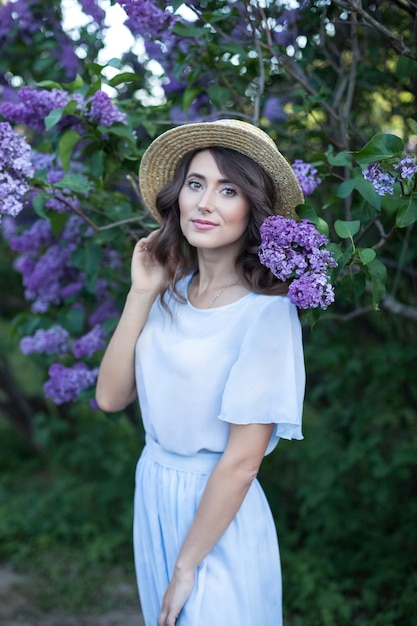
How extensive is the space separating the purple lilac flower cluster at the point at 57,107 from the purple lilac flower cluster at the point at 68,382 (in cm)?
81

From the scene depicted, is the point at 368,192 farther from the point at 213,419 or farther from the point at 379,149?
the point at 213,419

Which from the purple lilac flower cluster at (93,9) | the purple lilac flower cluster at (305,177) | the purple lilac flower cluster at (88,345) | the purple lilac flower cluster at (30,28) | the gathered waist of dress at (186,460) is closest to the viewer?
the gathered waist of dress at (186,460)

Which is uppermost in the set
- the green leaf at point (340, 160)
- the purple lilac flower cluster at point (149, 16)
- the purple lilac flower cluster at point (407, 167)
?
the purple lilac flower cluster at point (149, 16)

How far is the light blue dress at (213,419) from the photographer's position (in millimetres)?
1556

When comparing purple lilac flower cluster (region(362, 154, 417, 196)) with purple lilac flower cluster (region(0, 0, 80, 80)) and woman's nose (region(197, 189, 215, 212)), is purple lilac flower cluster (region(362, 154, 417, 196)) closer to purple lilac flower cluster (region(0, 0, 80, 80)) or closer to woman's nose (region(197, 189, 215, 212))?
woman's nose (region(197, 189, 215, 212))

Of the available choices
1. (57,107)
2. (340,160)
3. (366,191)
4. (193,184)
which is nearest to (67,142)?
(57,107)

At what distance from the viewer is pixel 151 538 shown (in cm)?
183

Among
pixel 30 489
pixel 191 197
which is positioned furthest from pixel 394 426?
pixel 30 489

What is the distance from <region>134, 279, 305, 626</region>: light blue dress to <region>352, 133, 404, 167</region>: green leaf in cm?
36

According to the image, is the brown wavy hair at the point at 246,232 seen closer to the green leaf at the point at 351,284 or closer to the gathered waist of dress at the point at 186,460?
the green leaf at the point at 351,284

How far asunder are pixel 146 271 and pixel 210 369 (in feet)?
1.25

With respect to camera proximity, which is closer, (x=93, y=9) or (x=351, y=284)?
(x=351, y=284)

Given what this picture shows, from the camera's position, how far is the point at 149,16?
193 centimetres

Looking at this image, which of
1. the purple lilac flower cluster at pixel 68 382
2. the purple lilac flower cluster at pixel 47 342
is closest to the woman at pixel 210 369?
the purple lilac flower cluster at pixel 68 382
